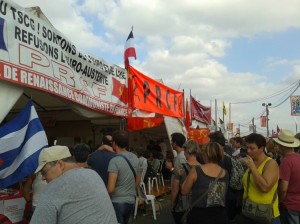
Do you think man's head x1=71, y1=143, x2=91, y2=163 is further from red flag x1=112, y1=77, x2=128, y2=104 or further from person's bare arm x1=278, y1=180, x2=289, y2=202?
red flag x1=112, y1=77, x2=128, y2=104

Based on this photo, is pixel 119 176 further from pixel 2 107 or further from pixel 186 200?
pixel 2 107

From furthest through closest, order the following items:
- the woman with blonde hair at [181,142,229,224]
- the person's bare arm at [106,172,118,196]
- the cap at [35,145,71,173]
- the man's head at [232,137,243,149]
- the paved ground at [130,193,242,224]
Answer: the man's head at [232,137,243,149], the paved ground at [130,193,242,224], the person's bare arm at [106,172,118,196], the woman with blonde hair at [181,142,229,224], the cap at [35,145,71,173]

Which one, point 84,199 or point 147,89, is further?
point 147,89

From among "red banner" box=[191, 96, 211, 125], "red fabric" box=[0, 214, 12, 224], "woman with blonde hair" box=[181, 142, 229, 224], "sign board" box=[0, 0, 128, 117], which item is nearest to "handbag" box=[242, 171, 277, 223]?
"woman with blonde hair" box=[181, 142, 229, 224]

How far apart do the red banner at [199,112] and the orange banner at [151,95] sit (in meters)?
4.03

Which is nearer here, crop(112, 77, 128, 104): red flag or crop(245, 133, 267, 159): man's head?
crop(245, 133, 267, 159): man's head

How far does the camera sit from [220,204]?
12.6 ft

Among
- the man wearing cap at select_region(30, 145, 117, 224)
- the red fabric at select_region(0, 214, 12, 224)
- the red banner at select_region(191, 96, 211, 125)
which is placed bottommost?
the red fabric at select_region(0, 214, 12, 224)

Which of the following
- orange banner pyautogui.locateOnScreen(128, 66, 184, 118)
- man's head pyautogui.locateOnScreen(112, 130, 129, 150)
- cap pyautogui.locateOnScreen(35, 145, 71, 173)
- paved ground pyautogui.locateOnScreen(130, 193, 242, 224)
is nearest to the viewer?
cap pyautogui.locateOnScreen(35, 145, 71, 173)

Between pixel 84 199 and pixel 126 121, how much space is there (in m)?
6.12

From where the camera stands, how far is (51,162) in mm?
2449

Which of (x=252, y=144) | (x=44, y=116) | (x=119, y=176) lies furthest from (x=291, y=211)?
(x=44, y=116)

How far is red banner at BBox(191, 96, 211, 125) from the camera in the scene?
48.9ft

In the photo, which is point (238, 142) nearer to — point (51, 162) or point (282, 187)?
point (282, 187)
